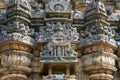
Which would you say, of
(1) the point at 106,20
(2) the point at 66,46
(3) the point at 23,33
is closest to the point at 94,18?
(1) the point at 106,20

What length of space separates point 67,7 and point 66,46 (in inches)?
46.3

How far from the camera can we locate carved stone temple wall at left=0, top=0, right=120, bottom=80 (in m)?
6.71

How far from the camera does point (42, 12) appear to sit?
25.3 feet

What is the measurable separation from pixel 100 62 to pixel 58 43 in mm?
975

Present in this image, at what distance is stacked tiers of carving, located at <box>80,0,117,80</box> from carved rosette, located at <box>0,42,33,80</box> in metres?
1.25

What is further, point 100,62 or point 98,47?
point 98,47

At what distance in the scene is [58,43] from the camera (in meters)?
6.75

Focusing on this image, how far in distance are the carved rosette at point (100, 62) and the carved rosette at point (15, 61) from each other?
1.27 m

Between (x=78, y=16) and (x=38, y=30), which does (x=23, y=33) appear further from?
(x=78, y=16)

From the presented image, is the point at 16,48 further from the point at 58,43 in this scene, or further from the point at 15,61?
the point at 58,43

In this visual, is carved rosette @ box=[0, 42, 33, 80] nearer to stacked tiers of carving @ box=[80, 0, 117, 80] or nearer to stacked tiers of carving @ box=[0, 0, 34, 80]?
stacked tiers of carving @ box=[0, 0, 34, 80]

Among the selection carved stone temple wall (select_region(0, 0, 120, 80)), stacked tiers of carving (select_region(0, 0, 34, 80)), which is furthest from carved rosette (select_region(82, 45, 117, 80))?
stacked tiers of carving (select_region(0, 0, 34, 80))

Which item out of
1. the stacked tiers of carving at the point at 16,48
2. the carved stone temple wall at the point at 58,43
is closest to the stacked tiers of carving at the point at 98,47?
the carved stone temple wall at the point at 58,43

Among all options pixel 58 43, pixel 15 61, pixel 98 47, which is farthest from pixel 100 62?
pixel 15 61
